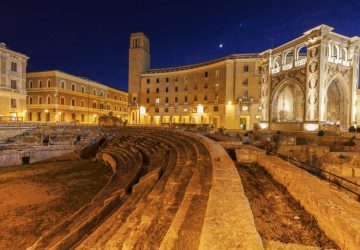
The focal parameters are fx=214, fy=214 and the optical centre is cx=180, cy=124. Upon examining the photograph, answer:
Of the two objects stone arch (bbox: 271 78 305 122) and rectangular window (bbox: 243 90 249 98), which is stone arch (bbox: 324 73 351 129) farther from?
rectangular window (bbox: 243 90 249 98)

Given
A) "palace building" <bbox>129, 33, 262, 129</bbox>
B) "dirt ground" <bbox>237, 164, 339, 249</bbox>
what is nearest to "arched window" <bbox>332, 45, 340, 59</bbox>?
"palace building" <bbox>129, 33, 262, 129</bbox>

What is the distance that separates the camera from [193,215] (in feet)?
12.1

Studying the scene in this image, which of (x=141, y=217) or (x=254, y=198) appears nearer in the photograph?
(x=141, y=217)

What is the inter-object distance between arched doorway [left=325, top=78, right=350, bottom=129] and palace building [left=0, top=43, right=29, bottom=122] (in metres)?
44.6

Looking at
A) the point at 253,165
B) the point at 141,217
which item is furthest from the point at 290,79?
the point at 141,217

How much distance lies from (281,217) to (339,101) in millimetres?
29976

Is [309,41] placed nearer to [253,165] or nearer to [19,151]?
[253,165]

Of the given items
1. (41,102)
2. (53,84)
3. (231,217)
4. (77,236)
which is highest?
(53,84)

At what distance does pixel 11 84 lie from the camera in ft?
116

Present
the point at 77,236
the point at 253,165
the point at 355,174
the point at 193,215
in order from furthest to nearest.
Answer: the point at 355,174
the point at 253,165
the point at 77,236
the point at 193,215

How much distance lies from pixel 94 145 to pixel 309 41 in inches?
1075

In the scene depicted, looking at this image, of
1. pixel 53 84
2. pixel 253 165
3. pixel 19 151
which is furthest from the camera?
pixel 53 84

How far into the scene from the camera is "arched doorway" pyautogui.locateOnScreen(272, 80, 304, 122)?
101 ft

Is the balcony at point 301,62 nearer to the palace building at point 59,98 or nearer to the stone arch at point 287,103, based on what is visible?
the stone arch at point 287,103
